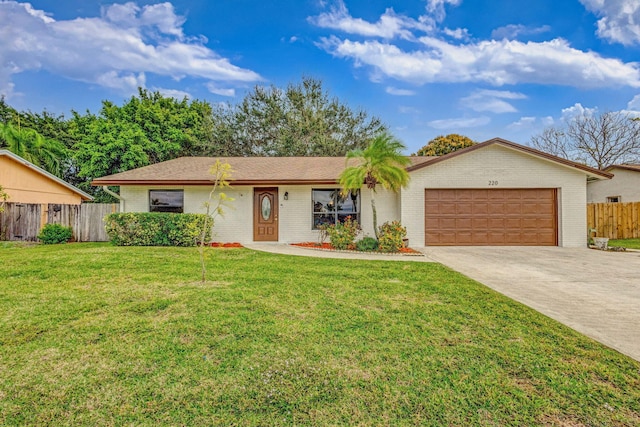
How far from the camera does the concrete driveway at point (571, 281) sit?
148 inches

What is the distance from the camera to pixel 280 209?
1217 cm

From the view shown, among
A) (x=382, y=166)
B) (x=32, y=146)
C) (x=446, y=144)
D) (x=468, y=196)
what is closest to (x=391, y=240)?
(x=382, y=166)

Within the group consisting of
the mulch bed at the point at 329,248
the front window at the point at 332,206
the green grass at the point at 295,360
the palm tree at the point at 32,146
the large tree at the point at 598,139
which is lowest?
the green grass at the point at 295,360

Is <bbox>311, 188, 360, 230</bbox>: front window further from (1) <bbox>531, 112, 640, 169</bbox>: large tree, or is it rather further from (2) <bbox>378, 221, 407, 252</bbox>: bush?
(1) <bbox>531, 112, 640, 169</bbox>: large tree

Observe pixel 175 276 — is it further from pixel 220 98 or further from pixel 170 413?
pixel 220 98

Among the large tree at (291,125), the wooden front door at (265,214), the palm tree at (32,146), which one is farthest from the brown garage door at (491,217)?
the palm tree at (32,146)

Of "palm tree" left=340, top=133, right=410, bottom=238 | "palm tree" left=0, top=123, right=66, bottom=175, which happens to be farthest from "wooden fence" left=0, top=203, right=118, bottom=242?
"palm tree" left=340, top=133, right=410, bottom=238

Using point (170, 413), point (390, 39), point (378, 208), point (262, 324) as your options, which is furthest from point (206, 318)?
point (390, 39)

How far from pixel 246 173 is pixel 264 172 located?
2.33 ft

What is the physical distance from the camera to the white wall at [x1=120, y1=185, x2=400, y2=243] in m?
12.1

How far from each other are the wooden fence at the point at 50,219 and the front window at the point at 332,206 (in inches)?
324

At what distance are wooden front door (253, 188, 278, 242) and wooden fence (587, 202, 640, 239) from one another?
1420 cm

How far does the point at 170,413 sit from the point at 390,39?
53.6 feet

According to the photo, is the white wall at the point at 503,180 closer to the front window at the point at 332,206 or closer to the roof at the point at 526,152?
the roof at the point at 526,152
